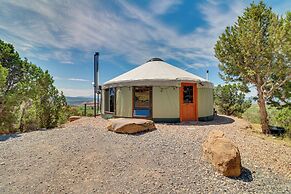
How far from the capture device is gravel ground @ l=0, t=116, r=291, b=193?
3.85m

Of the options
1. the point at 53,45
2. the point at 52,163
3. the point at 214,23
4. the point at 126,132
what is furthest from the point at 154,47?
the point at 52,163

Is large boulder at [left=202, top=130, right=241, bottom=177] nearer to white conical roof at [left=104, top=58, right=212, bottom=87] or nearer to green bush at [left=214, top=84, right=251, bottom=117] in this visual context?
white conical roof at [left=104, top=58, right=212, bottom=87]

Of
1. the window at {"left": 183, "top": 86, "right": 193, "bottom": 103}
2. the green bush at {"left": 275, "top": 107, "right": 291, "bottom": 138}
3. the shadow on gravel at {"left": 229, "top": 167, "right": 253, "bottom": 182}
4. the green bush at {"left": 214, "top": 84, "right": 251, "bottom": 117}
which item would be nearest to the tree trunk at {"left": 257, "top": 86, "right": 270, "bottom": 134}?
the green bush at {"left": 275, "top": 107, "right": 291, "bottom": 138}

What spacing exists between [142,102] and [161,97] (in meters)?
1.01

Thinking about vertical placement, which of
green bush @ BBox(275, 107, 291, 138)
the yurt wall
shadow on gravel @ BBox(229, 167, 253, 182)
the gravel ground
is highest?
the yurt wall

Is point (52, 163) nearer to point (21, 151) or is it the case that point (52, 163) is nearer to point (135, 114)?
point (21, 151)

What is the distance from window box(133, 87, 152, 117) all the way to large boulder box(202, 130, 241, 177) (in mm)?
4708

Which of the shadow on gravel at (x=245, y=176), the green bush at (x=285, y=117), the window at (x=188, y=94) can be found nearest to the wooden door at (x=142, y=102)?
the window at (x=188, y=94)

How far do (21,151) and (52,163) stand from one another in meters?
1.42

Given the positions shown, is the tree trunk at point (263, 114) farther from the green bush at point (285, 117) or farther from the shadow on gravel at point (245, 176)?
the shadow on gravel at point (245, 176)

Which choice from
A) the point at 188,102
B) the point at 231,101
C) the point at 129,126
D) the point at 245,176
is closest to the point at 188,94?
the point at 188,102

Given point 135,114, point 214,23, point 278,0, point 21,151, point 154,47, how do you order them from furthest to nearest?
point 154,47, point 214,23, point 135,114, point 278,0, point 21,151

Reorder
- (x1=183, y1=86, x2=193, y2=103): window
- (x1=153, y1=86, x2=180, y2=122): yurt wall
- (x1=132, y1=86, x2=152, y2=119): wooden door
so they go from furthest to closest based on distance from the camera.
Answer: (x1=183, y1=86, x2=193, y2=103): window, (x1=132, y1=86, x2=152, y2=119): wooden door, (x1=153, y1=86, x2=180, y2=122): yurt wall

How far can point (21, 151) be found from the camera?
5.38 metres
